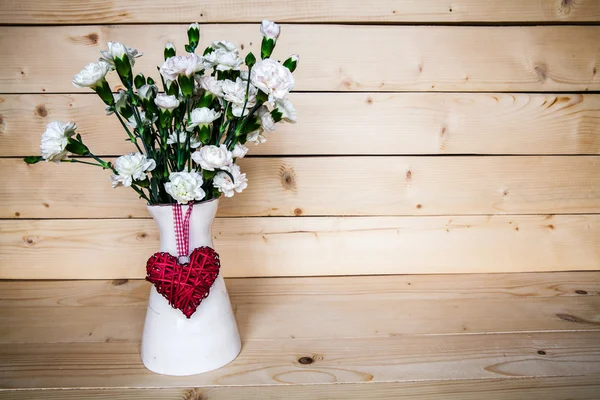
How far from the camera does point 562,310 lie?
981 millimetres

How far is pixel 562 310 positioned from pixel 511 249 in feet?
0.71

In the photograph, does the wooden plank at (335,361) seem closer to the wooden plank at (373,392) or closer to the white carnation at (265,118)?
the wooden plank at (373,392)

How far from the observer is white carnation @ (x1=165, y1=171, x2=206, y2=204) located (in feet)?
2.22

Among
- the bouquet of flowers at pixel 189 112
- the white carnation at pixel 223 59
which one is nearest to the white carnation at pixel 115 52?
the bouquet of flowers at pixel 189 112

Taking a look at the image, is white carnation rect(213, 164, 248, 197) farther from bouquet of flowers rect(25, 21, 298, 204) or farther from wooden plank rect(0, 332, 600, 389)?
wooden plank rect(0, 332, 600, 389)

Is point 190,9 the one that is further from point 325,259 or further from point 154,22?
point 325,259

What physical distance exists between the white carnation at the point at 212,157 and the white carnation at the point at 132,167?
70 millimetres

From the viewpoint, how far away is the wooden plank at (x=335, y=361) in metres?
0.74

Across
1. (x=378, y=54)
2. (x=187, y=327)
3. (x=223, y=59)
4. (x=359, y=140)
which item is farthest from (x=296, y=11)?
(x=187, y=327)

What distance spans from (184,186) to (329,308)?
0.44 metres

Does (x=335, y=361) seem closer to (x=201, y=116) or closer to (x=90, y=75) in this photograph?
(x=201, y=116)

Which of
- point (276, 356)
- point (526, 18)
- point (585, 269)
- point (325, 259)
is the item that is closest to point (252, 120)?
point (276, 356)

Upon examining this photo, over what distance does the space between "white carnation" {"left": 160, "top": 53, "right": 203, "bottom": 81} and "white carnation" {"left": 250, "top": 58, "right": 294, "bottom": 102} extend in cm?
8

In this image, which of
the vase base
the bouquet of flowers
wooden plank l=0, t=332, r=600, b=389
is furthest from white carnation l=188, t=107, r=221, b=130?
wooden plank l=0, t=332, r=600, b=389
